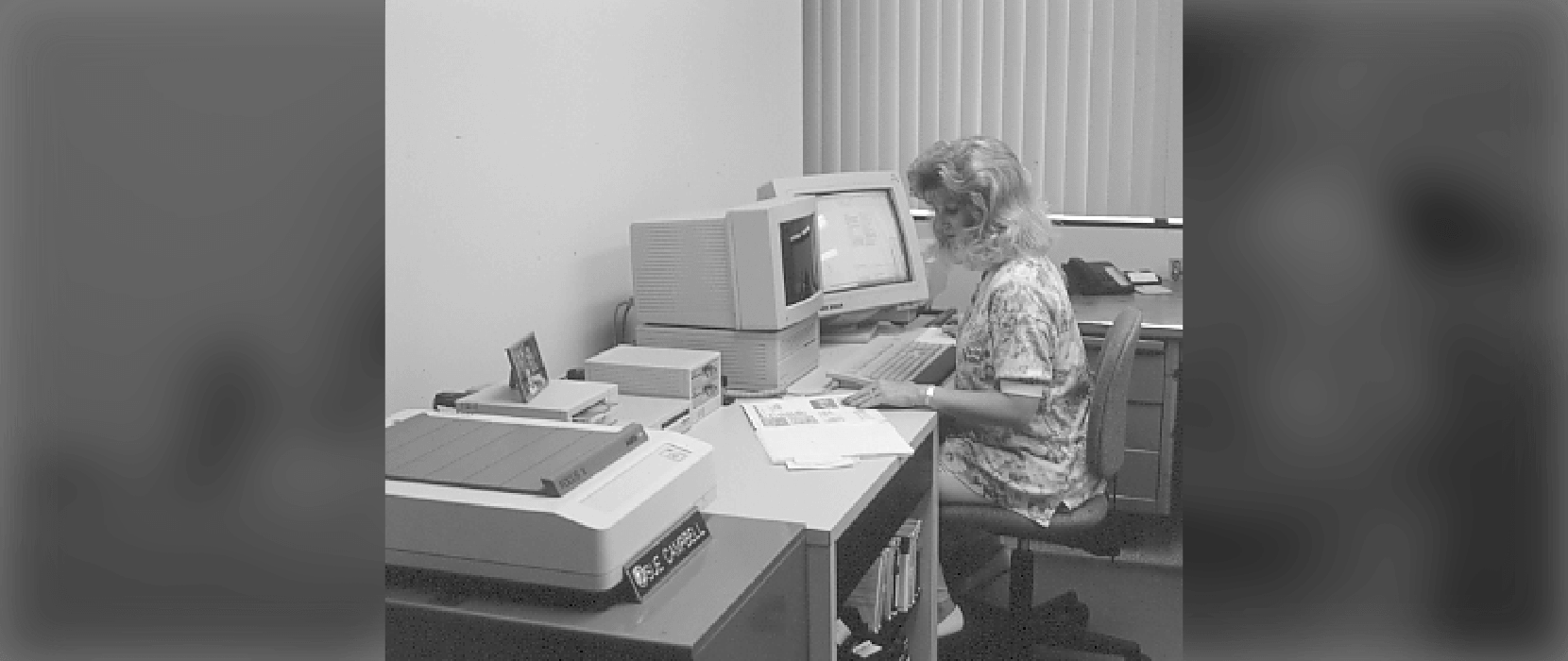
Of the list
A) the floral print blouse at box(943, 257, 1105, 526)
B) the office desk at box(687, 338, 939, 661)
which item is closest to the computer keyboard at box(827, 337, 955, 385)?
the office desk at box(687, 338, 939, 661)

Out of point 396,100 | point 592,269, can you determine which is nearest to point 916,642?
point 592,269

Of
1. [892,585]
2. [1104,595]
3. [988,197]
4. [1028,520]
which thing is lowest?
[1104,595]

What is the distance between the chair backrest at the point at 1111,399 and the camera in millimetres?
2604

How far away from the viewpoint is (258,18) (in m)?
0.38

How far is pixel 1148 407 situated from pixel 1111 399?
1003 millimetres

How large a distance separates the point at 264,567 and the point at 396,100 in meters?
1.87

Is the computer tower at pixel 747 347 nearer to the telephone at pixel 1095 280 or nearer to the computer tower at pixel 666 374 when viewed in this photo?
the computer tower at pixel 666 374

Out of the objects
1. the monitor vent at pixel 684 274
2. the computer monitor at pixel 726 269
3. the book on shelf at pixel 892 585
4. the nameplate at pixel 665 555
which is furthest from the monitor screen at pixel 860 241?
the nameplate at pixel 665 555

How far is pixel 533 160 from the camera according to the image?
2588mm

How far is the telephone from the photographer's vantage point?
389 centimetres

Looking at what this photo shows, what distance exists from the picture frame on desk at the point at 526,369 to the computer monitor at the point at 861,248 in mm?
1124

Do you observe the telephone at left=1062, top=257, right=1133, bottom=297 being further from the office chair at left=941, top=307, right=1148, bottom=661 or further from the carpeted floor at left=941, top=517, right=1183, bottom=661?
the office chair at left=941, top=307, right=1148, bottom=661

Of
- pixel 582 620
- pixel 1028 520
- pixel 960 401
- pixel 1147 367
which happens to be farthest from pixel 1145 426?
pixel 582 620

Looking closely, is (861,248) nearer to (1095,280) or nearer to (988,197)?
(988,197)
